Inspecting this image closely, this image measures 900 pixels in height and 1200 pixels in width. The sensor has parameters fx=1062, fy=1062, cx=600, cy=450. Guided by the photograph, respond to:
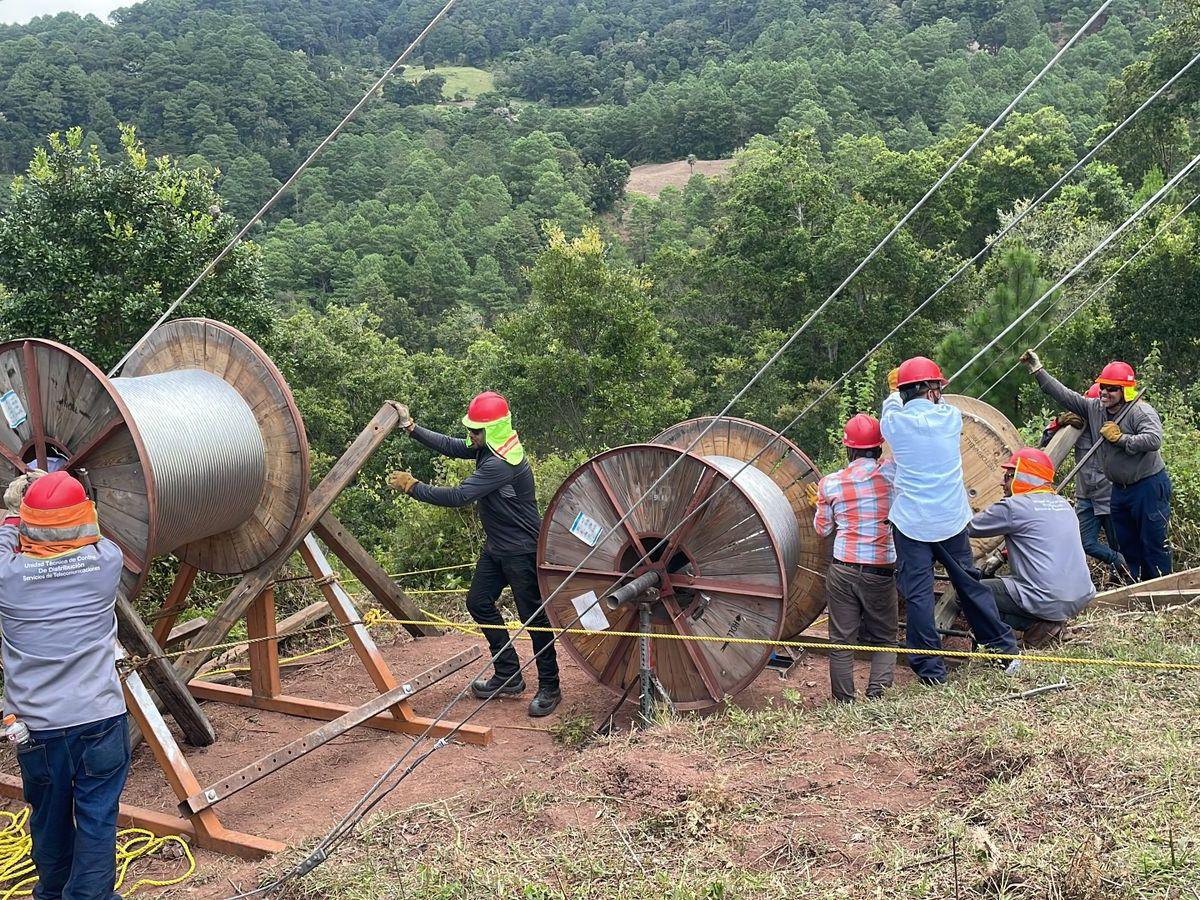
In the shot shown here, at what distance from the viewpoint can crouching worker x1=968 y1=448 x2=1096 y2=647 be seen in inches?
272

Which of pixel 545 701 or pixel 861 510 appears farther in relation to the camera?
pixel 545 701

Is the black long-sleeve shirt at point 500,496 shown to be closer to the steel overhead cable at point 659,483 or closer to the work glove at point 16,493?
the steel overhead cable at point 659,483

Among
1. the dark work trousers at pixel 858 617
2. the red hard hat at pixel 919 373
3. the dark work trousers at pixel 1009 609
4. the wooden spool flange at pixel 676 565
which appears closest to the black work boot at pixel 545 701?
the wooden spool flange at pixel 676 565

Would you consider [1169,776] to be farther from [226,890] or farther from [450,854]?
[226,890]

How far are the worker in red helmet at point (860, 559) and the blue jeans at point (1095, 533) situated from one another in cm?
282

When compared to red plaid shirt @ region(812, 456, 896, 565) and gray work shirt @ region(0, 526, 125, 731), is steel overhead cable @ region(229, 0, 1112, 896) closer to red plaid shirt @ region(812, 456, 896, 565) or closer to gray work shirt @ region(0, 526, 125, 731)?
red plaid shirt @ region(812, 456, 896, 565)

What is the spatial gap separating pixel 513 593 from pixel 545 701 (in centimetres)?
81

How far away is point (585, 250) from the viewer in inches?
1294

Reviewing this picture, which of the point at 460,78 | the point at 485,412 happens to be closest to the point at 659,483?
the point at 485,412

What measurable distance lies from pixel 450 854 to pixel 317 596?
283 inches

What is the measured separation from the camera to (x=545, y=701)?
25.2 feet

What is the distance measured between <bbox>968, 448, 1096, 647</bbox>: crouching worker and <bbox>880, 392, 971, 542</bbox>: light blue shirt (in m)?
0.42

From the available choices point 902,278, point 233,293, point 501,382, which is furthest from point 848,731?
point 902,278

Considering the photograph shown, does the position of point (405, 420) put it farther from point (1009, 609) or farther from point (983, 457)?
point (983, 457)
